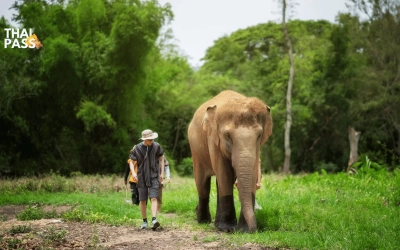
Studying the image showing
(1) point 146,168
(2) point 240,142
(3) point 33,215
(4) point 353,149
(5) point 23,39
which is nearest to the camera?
(2) point 240,142

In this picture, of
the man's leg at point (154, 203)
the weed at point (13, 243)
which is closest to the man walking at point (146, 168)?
the man's leg at point (154, 203)

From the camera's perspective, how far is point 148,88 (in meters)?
28.4

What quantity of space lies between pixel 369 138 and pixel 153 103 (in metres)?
13.6

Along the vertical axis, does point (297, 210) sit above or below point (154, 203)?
below

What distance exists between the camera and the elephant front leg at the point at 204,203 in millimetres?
10758

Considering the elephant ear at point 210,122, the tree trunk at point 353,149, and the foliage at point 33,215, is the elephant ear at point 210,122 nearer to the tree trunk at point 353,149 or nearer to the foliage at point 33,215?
the foliage at point 33,215

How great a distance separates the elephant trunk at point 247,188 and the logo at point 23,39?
15.8 m

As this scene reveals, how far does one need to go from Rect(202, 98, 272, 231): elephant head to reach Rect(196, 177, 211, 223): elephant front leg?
1357mm

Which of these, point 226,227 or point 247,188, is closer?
point 247,188

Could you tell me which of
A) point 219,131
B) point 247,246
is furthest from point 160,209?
point 247,246

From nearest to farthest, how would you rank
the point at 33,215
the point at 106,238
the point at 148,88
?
the point at 106,238 < the point at 33,215 < the point at 148,88

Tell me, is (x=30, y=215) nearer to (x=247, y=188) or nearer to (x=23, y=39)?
(x=247, y=188)

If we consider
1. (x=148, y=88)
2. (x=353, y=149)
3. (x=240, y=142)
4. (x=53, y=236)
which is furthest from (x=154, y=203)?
(x=148, y=88)

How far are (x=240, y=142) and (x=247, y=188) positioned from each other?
2.47ft
